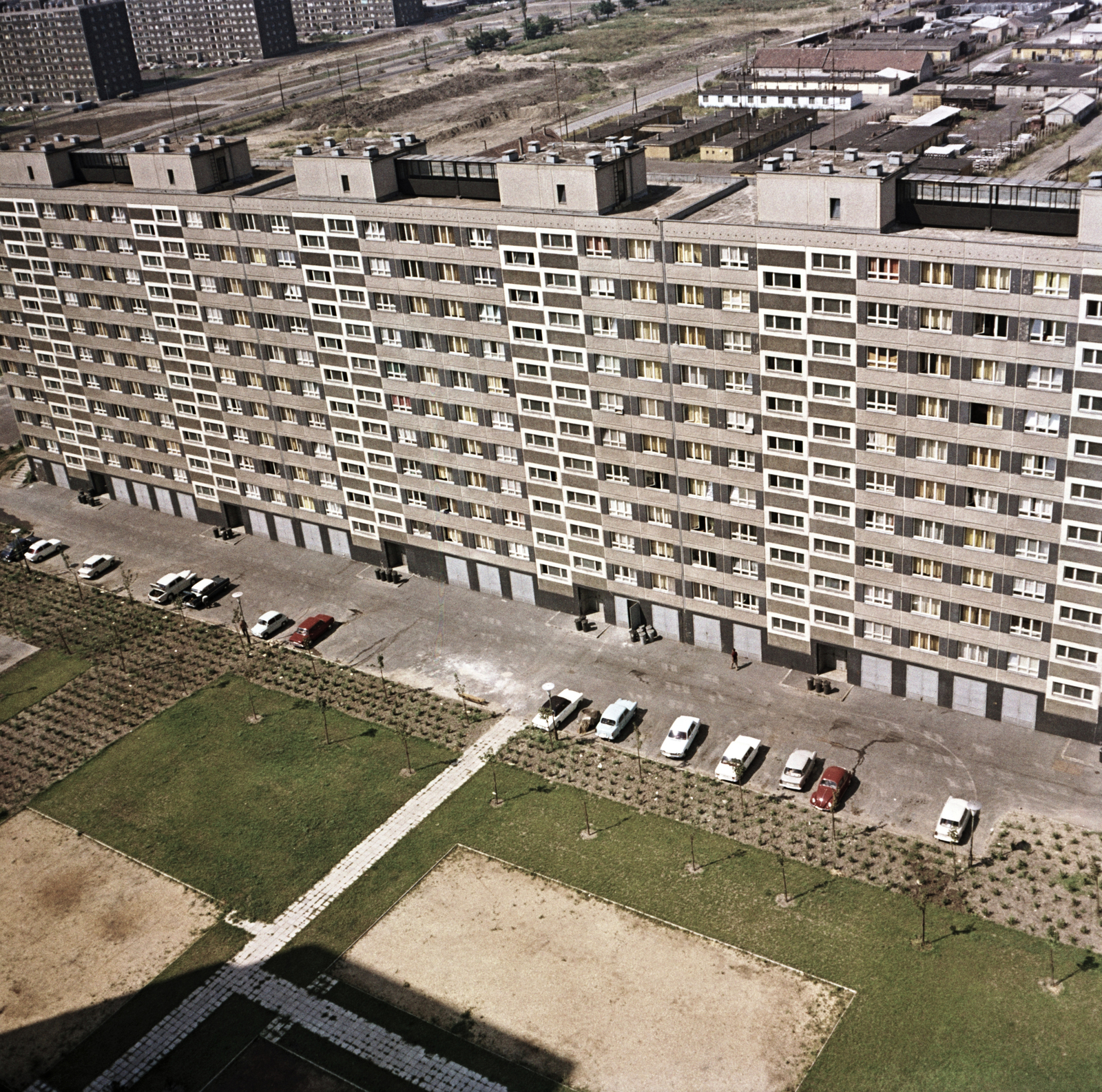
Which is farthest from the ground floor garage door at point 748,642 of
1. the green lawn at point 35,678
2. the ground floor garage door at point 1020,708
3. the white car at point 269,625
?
the green lawn at point 35,678

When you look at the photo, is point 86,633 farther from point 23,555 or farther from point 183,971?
point 183,971

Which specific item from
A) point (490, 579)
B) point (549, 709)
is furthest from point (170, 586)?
point (549, 709)

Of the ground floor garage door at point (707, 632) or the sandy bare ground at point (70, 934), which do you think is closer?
the sandy bare ground at point (70, 934)

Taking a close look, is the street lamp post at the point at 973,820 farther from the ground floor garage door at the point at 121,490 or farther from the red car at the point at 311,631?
the ground floor garage door at the point at 121,490

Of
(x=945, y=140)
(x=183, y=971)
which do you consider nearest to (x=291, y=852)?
(x=183, y=971)

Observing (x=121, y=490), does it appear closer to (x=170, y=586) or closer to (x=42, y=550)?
(x=42, y=550)

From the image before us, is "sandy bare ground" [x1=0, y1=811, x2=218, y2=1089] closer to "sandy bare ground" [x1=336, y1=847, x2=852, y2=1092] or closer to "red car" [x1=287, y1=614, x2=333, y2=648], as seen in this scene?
"sandy bare ground" [x1=336, y1=847, x2=852, y2=1092]

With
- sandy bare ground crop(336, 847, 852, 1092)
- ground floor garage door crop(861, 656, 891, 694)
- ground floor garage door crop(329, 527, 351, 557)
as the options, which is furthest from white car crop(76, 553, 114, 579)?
ground floor garage door crop(861, 656, 891, 694)
